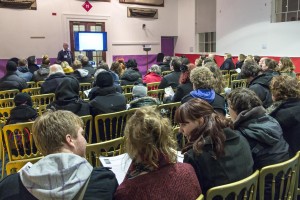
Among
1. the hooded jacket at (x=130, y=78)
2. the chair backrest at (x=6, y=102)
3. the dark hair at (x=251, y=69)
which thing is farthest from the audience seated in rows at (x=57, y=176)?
the hooded jacket at (x=130, y=78)

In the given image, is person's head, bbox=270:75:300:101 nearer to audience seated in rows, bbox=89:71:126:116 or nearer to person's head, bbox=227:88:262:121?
person's head, bbox=227:88:262:121

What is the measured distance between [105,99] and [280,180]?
6.94ft

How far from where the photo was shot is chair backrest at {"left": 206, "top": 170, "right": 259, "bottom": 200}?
1359 mm

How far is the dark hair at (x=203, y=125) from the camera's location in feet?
5.34

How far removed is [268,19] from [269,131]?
8.71 metres

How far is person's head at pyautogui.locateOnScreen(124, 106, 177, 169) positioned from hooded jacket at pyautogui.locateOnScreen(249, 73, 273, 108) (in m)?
2.56

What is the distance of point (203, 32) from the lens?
42.2 ft

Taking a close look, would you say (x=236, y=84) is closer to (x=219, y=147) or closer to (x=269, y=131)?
(x=269, y=131)

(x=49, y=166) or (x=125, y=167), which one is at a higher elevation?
(x=49, y=166)

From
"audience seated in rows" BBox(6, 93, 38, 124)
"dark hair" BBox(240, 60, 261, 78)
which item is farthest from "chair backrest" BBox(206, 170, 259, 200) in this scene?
"dark hair" BBox(240, 60, 261, 78)

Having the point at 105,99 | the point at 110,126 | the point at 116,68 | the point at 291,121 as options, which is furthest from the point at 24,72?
the point at 291,121

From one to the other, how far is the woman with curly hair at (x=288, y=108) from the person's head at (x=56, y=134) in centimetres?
168

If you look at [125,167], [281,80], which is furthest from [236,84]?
[125,167]

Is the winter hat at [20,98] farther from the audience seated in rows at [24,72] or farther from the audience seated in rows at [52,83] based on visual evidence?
the audience seated in rows at [24,72]
